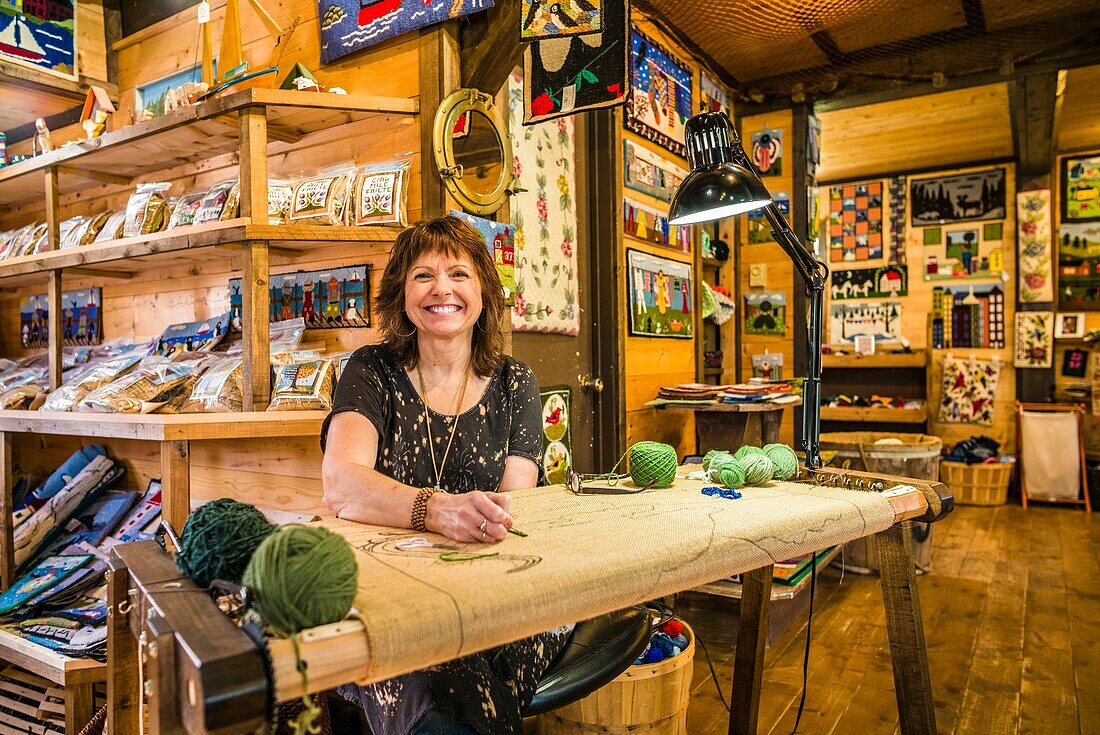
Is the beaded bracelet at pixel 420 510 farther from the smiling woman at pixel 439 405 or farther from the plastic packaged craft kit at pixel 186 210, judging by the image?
the plastic packaged craft kit at pixel 186 210

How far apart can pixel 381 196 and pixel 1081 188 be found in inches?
258

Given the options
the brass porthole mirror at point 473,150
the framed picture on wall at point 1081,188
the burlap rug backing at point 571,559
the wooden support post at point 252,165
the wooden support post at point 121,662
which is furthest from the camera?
the framed picture on wall at point 1081,188

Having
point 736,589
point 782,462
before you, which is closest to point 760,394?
point 736,589

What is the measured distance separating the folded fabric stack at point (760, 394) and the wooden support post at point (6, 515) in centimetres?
287

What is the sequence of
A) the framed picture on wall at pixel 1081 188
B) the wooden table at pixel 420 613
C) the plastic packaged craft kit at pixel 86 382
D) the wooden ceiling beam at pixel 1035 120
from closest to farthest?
the wooden table at pixel 420 613, the plastic packaged craft kit at pixel 86 382, the wooden ceiling beam at pixel 1035 120, the framed picture on wall at pixel 1081 188

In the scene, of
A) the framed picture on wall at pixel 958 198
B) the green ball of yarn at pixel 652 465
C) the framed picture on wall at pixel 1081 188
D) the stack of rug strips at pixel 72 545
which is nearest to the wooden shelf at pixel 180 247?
the stack of rug strips at pixel 72 545

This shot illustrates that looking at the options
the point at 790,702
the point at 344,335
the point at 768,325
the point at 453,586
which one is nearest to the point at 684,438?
the point at 768,325

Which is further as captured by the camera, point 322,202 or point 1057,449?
point 1057,449

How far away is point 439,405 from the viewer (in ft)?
5.56

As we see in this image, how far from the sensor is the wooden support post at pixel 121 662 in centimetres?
107

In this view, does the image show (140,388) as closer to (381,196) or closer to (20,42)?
(381,196)

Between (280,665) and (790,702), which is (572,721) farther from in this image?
(280,665)

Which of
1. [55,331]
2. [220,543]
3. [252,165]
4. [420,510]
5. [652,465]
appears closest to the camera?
[220,543]

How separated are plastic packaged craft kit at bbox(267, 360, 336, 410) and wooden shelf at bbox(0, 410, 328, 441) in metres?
0.03
